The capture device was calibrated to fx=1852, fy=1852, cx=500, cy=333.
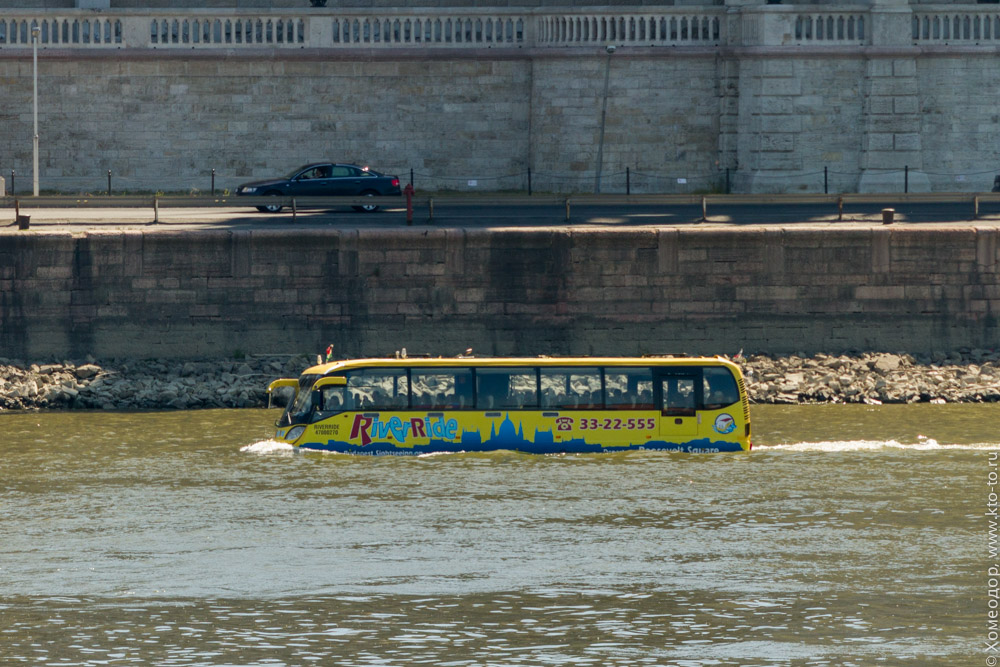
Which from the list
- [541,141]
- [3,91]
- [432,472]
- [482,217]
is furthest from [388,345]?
[3,91]

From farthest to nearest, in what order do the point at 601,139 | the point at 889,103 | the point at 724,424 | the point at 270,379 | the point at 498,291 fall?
the point at 601,139
the point at 889,103
the point at 498,291
the point at 270,379
the point at 724,424

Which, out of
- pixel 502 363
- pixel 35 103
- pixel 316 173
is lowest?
pixel 502 363

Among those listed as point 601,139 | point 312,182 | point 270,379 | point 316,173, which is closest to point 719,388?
point 270,379

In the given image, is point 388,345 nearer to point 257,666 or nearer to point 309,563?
point 309,563

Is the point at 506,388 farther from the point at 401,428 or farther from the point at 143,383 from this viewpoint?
the point at 143,383

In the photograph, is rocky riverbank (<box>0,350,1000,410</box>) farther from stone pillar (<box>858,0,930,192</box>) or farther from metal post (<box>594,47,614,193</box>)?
metal post (<box>594,47,614,193</box>)

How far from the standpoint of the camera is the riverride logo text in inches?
1145

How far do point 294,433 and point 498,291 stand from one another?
31.6ft

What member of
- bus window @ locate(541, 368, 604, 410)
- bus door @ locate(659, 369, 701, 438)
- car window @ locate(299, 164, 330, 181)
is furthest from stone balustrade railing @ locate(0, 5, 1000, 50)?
bus window @ locate(541, 368, 604, 410)

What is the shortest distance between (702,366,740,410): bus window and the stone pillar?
798 inches

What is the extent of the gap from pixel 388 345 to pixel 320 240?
8.35 ft

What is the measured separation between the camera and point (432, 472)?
91.5 ft

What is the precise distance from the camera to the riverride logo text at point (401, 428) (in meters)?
29.1

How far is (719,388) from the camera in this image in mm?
29094
